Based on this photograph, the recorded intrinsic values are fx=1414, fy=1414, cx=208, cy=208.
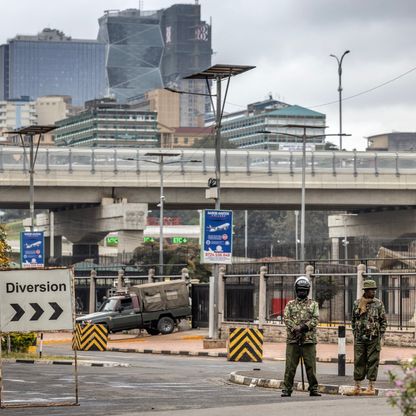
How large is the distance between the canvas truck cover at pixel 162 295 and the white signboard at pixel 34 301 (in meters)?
35.1

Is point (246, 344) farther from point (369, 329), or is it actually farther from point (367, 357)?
point (369, 329)

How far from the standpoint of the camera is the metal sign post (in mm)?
18453

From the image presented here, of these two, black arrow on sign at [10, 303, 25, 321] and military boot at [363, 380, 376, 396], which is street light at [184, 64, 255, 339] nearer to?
military boot at [363, 380, 376, 396]

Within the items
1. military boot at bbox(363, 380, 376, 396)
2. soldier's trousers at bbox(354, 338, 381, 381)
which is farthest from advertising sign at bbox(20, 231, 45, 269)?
soldier's trousers at bbox(354, 338, 381, 381)

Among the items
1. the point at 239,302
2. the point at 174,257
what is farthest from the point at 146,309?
the point at 174,257

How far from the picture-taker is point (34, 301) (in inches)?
729

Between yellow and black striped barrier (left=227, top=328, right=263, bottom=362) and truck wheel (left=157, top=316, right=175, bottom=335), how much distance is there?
19728 millimetres

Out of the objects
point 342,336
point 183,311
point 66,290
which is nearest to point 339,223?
point 183,311

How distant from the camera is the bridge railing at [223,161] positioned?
86250 mm

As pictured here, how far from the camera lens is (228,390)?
23484mm

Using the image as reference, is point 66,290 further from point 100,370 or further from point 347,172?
point 347,172

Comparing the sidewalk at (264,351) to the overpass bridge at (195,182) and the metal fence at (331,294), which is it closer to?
the metal fence at (331,294)

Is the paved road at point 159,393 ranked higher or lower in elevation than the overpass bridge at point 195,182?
lower

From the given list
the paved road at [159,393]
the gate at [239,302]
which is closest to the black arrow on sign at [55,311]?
the paved road at [159,393]
